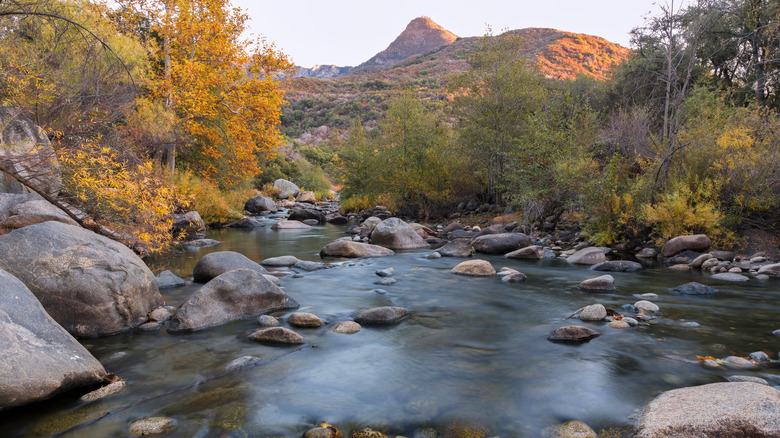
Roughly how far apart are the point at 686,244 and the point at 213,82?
17.7 metres

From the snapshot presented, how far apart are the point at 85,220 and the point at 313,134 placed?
6148 cm

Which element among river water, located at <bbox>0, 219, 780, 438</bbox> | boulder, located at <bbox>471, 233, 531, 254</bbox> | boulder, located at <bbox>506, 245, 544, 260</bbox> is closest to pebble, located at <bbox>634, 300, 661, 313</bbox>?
river water, located at <bbox>0, 219, 780, 438</bbox>

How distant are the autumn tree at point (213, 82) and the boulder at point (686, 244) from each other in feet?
52.1

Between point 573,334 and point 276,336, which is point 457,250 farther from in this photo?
point 276,336

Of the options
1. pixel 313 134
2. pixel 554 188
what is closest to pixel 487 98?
pixel 554 188

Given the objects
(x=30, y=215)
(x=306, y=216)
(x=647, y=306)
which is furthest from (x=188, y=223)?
(x=647, y=306)

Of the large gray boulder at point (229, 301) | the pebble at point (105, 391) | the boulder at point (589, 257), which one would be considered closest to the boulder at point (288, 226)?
the boulder at point (589, 257)

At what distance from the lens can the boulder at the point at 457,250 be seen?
12.7 metres

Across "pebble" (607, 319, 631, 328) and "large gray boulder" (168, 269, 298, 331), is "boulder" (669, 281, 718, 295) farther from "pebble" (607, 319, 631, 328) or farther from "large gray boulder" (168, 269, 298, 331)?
"large gray boulder" (168, 269, 298, 331)

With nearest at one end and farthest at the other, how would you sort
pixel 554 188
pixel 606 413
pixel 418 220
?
1. pixel 606 413
2. pixel 554 188
3. pixel 418 220

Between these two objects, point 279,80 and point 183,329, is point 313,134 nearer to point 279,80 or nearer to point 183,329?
point 279,80

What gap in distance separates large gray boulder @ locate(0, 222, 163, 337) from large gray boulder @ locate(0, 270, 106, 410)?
0.98 meters

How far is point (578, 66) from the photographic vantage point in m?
80.3

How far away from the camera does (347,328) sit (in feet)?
20.3
